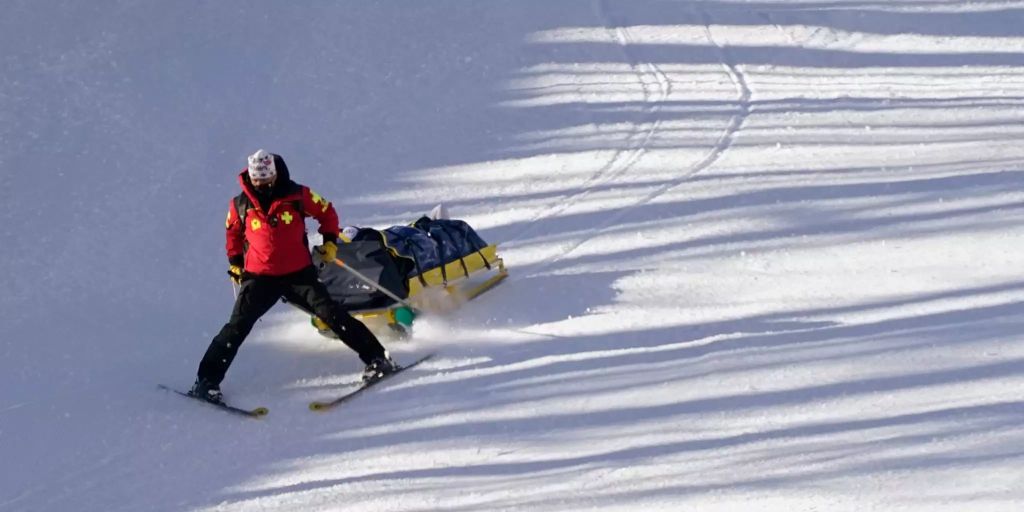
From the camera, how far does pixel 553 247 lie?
8758 millimetres

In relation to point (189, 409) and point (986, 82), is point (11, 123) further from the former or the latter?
point (986, 82)

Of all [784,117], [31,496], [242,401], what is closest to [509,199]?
[784,117]

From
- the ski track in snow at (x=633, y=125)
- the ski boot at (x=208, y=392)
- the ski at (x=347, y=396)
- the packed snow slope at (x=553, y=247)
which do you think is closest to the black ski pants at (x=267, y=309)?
the ski boot at (x=208, y=392)

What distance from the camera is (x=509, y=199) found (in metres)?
9.80

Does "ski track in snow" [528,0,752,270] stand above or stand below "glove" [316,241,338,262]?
above

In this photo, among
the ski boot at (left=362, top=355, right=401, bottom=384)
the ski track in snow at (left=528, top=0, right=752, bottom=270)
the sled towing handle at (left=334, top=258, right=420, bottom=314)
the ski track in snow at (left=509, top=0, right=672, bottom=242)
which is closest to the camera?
the ski boot at (left=362, top=355, right=401, bottom=384)

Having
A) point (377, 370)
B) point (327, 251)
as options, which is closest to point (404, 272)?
point (327, 251)

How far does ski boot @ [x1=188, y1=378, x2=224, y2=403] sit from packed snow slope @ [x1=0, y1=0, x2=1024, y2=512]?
0.53 ft

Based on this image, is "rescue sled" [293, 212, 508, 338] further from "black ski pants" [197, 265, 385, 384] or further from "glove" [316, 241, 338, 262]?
"black ski pants" [197, 265, 385, 384]

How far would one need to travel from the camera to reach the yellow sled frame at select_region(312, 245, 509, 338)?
7266 millimetres

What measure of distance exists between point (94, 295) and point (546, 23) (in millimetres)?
6506

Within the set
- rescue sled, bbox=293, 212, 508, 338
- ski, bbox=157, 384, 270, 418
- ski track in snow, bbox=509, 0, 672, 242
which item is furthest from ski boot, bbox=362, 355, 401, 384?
ski track in snow, bbox=509, 0, 672, 242

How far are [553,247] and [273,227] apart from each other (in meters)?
2.64

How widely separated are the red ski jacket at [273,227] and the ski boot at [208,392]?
0.65 meters
